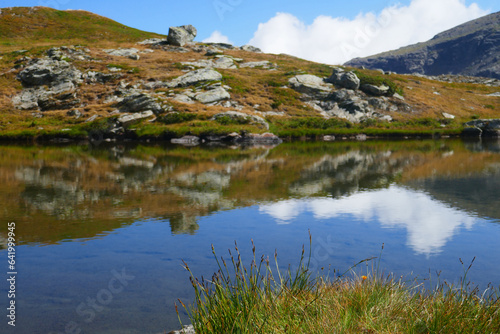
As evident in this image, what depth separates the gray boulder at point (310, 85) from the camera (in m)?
77.8

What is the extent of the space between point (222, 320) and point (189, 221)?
902 cm

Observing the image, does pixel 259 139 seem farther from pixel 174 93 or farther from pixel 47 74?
pixel 47 74

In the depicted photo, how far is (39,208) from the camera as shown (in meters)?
15.4

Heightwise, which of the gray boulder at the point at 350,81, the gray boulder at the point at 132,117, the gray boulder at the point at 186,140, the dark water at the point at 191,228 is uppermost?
the gray boulder at the point at 350,81

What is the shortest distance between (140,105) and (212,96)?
12684 mm

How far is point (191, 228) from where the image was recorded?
12.9 meters

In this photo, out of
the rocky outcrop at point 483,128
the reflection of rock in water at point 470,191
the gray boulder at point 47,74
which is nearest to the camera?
the reflection of rock in water at point 470,191

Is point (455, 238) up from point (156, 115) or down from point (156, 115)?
down

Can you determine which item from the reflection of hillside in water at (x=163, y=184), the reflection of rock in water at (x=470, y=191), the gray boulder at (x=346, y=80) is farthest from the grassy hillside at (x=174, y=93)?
the reflection of rock in water at (x=470, y=191)

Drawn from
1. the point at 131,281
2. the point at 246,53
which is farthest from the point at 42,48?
the point at 131,281

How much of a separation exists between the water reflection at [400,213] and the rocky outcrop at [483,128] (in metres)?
60.0

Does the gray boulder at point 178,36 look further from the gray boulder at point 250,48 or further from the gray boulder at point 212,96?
the gray boulder at point 212,96

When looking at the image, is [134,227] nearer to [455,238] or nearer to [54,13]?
[455,238]

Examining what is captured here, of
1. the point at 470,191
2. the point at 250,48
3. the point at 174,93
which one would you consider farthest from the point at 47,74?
the point at 470,191
